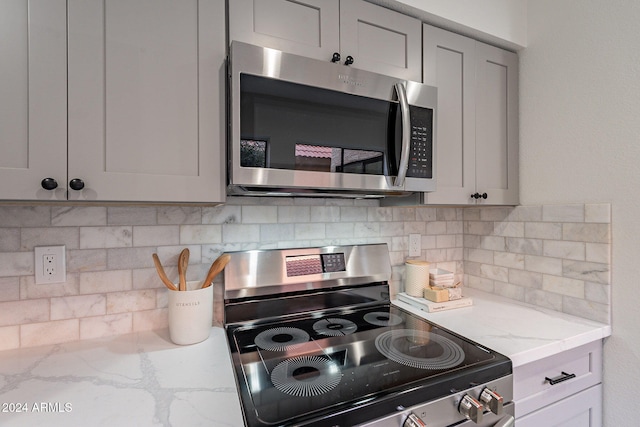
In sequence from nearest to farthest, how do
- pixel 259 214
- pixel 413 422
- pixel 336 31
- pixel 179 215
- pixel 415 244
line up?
pixel 413 422 → pixel 336 31 → pixel 179 215 → pixel 259 214 → pixel 415 244

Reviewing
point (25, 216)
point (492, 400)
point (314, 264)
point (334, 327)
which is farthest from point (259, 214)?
point (492, 400)

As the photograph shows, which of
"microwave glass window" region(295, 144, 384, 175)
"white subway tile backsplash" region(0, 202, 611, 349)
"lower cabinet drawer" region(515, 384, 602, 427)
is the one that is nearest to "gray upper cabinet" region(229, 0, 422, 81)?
"microwave glass window" region(295, 144, 384, 175)

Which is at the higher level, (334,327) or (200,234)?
(200,234)

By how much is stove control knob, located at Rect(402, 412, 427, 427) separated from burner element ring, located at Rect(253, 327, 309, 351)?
43cm

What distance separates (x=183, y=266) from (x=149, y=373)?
0.36 m

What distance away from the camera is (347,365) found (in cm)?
94

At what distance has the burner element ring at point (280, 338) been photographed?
3.52 feet

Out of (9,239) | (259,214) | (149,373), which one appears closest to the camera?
(149,373)

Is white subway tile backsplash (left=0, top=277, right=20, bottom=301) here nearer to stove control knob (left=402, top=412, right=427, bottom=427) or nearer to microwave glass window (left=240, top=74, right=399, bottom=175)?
microwave glass window (left=240, top=74, right=399, bottom=175)

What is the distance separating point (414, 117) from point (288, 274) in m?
0.81

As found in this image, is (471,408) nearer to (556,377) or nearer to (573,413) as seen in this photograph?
(556,377)

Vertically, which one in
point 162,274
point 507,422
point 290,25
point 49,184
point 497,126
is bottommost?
point 507,422

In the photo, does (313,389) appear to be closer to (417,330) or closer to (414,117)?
(417,330)

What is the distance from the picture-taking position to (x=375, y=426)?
752 mm
